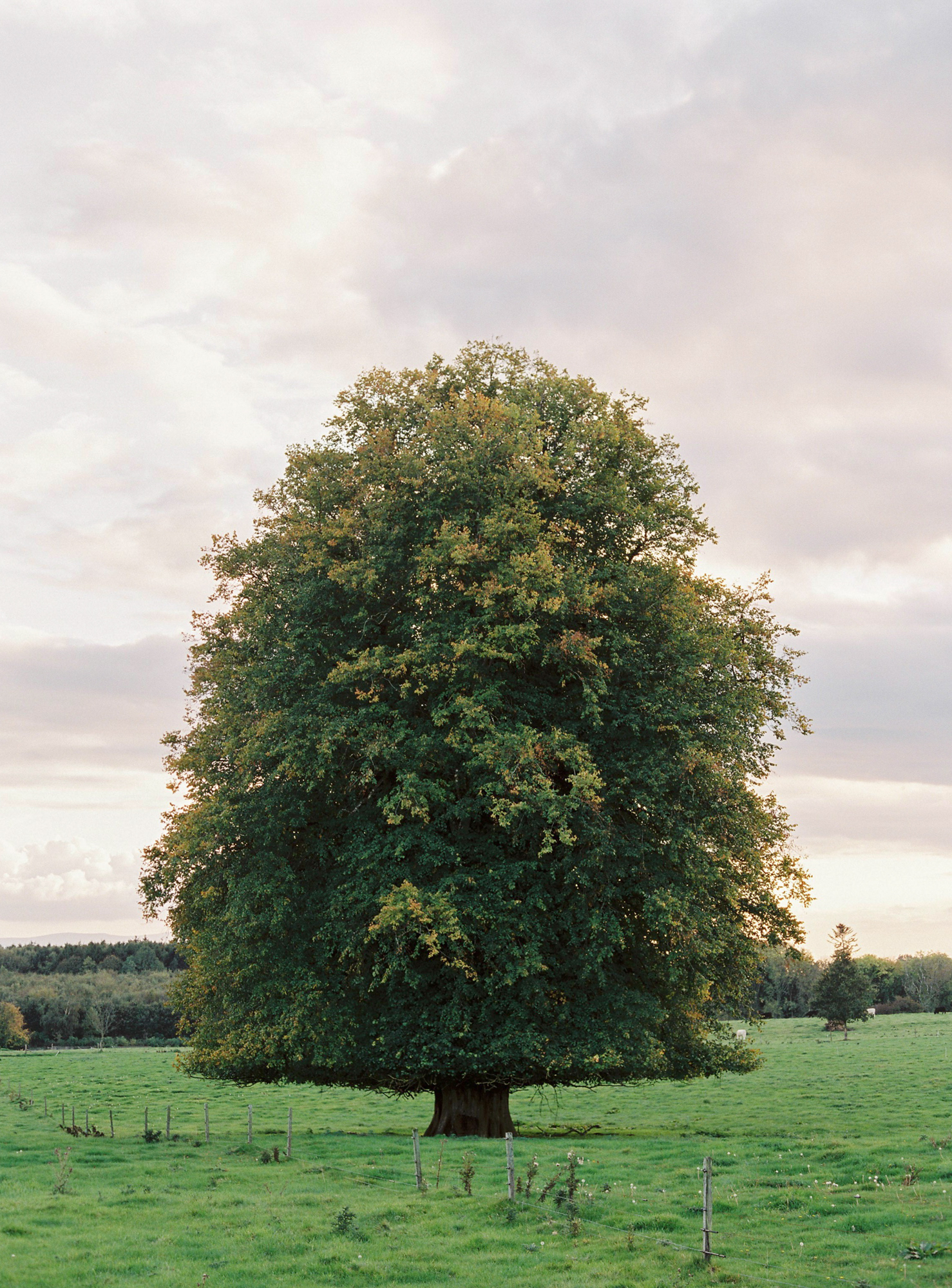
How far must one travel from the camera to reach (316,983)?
85.0 feet

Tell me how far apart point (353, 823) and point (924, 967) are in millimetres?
179230

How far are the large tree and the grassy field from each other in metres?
2.53

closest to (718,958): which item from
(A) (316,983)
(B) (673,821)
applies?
(B) (673,821)

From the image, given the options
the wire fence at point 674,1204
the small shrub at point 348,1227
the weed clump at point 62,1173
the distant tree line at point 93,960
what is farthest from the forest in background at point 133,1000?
the small shrub at point 348,1227

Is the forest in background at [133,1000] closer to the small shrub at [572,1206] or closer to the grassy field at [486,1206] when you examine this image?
the grassy field at [486,1206]

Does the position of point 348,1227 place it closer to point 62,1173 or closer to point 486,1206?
point 486,1206

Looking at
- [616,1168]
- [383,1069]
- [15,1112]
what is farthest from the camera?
[15,1112]

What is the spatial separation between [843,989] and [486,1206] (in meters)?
83.1

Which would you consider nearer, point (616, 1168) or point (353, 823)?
point (616, 1168)

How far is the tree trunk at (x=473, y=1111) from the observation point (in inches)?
1101

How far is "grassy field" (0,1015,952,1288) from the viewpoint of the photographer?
49.8ft

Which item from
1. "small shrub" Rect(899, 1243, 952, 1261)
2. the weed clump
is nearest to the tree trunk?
the weed clump

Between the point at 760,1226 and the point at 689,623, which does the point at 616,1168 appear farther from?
the point at 689,623

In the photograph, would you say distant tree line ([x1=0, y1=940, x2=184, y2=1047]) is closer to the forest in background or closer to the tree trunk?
the forest in background
